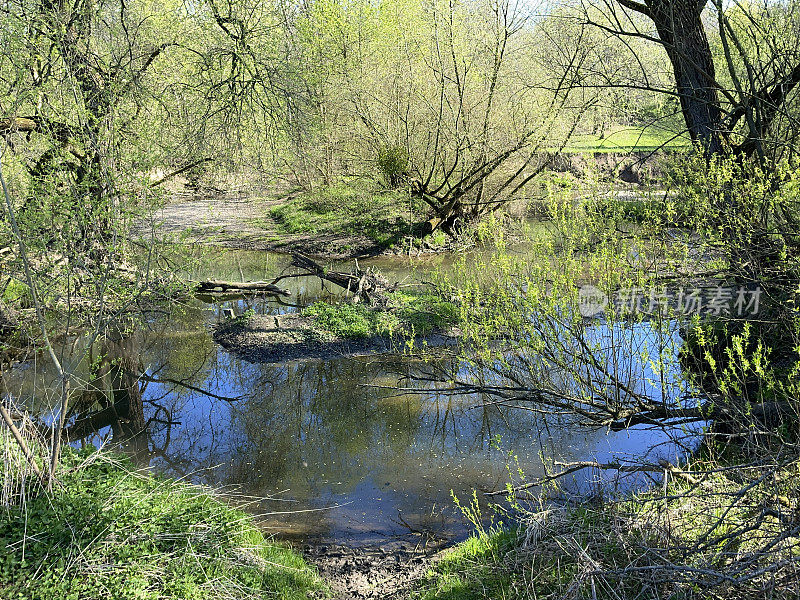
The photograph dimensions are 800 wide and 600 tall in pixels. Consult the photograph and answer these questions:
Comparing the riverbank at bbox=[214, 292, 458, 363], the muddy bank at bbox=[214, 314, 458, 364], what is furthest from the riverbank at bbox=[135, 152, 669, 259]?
the muddy bank at bbox=[214, 314, 458, 364]

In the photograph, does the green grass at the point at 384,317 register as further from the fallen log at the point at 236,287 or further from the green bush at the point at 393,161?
the green bush at the point at 393,161

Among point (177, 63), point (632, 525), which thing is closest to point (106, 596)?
point (632, 525)

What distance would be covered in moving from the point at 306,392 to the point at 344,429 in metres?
1.35

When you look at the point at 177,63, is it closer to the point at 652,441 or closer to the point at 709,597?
the point at 652,441

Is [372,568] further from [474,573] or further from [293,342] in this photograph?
[293,342]

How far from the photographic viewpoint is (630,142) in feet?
86.3

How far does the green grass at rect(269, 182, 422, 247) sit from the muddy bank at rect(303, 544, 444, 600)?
1321 cm

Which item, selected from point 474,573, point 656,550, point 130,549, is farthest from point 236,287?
point 656,550

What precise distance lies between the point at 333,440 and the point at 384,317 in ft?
12.1

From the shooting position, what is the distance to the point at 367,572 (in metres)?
5.38

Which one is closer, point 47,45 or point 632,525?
point 632,525

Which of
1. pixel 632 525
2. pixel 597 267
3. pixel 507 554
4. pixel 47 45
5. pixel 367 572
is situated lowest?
pixel 367 572

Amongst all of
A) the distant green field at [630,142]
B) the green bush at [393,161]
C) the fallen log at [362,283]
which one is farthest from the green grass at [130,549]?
the green bush at [393,161]

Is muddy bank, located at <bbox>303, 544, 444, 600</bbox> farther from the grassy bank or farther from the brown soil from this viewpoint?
the brown soil
